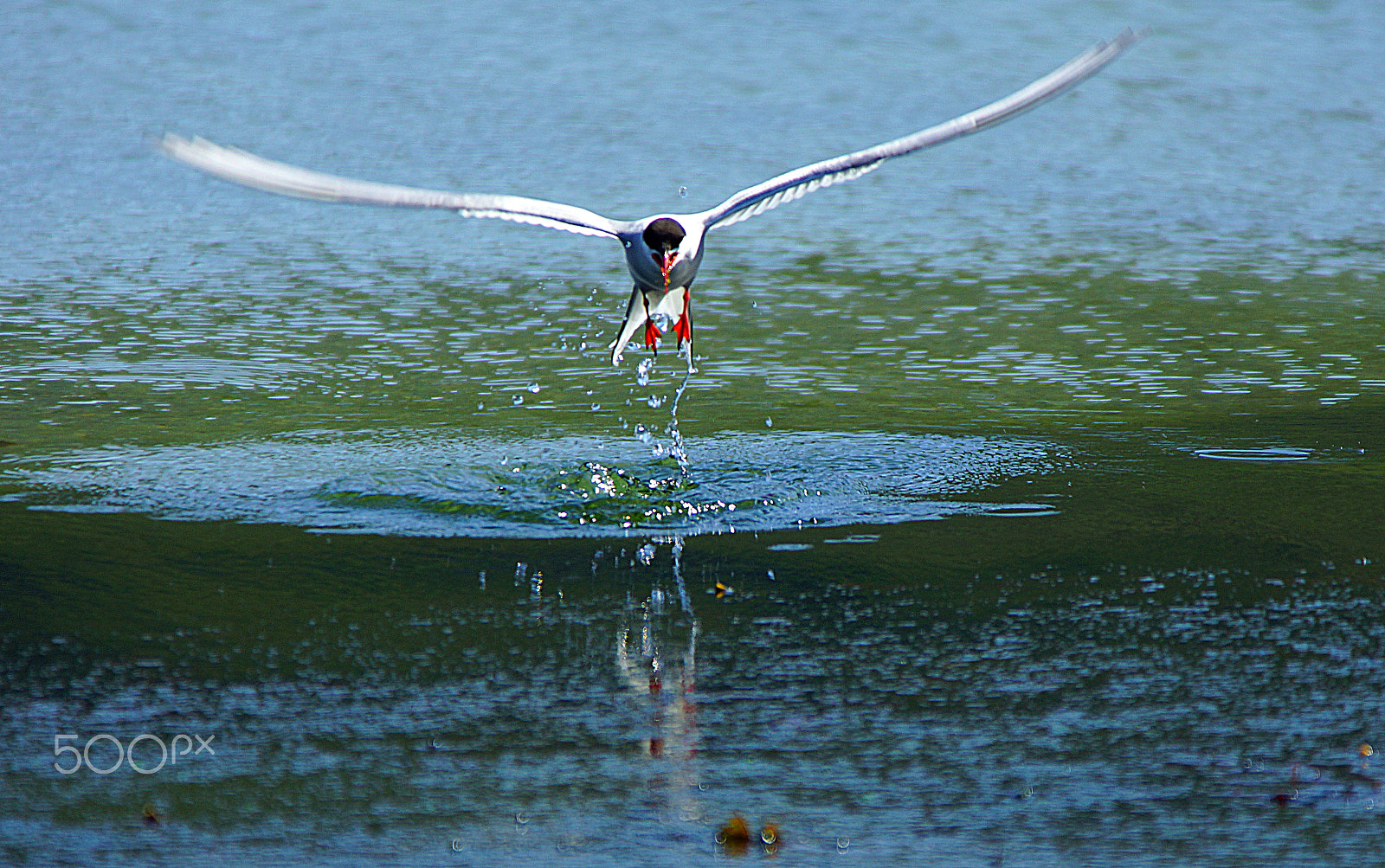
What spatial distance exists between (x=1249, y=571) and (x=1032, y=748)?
1.49 m

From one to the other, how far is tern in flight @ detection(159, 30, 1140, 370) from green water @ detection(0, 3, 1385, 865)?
0.71m

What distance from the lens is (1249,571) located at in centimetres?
475

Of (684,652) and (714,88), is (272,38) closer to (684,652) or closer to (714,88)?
(714,88)

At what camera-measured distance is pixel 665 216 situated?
17.5 ft

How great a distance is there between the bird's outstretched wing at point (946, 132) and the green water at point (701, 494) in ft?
3.33

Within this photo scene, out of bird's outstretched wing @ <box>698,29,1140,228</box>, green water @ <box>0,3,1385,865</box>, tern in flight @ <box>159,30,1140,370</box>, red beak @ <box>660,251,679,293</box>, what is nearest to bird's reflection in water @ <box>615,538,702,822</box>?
green water @ <box>0,3,1385,865</box>

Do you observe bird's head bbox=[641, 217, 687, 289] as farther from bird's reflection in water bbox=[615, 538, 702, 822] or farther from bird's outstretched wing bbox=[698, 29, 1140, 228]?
bird's reflection in water bbox=[615, 538, 702, 822]

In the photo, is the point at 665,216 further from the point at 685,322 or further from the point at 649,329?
the point at 649,329

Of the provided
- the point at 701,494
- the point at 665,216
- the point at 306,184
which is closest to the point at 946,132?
the point at 665,216

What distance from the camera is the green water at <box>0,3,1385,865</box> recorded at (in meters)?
3.40

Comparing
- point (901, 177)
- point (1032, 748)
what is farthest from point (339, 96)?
point (1032, 748)

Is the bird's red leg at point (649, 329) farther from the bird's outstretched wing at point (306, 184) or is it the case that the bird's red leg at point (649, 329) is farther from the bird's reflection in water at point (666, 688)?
the bird's reflection in water at point (666, 688)

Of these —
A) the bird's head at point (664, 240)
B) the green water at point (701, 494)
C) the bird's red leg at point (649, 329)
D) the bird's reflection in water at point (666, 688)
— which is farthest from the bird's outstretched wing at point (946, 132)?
the bird's reflection in water at point (666, 688)

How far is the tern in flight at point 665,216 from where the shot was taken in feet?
16.2
